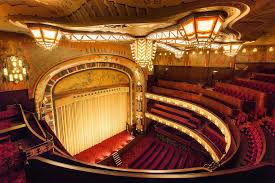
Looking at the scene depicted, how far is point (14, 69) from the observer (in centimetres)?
736

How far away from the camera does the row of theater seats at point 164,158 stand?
34.6 ft

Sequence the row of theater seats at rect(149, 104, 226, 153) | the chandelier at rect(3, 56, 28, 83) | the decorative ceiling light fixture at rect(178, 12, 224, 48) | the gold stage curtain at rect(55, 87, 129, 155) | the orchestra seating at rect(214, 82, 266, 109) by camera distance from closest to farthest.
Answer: the decorative ceiling light fixture at rect(178, 12, 224, 48), the chandelier at rect(3, 56, 28, 83), the orchestra seating at rect(214, 82, 266, 109), the row of theater seats at rect(149, 104, 226, 153), the gold stage curtain at rect(55, 87, 129, 155)

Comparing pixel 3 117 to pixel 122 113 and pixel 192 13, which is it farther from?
pixel 122 113

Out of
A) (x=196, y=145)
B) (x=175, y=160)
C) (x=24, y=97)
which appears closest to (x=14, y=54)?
(x=24, y=97)

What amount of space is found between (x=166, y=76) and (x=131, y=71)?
13.1 ft

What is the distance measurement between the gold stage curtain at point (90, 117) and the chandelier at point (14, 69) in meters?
2.56

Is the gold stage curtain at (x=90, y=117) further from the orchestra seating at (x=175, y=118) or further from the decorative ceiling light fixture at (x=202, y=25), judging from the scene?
the decorative ceiling light fixture at (x=202, y=25)

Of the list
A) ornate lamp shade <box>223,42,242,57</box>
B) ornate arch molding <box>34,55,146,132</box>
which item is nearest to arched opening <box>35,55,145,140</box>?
ornate arch molding <box>34,55,146,132</box>

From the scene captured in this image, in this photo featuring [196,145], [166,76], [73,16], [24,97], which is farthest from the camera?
[166,76]

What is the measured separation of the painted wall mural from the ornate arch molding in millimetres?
411

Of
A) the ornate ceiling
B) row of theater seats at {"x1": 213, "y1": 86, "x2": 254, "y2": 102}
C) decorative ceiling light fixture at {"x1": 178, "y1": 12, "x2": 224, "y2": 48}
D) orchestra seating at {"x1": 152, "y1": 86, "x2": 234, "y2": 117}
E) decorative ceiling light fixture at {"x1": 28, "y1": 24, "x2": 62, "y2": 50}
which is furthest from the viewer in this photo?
orchestra seating at {"x1": 152, "y1": 86, "x2": 234, "y2": 117}

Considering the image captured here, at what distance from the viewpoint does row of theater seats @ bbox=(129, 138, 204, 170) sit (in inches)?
415

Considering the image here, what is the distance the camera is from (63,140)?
10.8m

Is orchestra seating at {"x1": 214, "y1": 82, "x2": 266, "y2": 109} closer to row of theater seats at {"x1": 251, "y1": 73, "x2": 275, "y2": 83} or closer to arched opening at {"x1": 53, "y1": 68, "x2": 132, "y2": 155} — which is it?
row of theater seats at {"x1": 251, "y1": 73, "x2": 275, "y2": 83}
